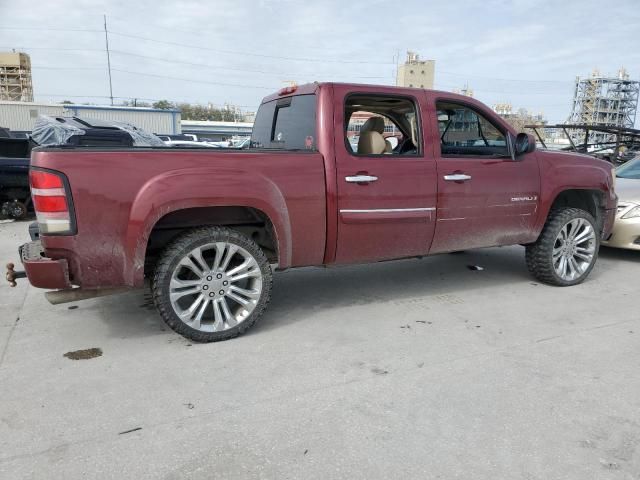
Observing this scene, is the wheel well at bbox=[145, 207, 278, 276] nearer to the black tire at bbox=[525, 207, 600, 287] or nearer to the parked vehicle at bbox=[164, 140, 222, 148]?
the parked vehicle at bbox=[164, 140, 222, 148]

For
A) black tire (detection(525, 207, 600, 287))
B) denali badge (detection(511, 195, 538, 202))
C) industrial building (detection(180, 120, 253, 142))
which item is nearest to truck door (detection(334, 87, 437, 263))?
denali badge (detection(511, 195, 538, 202))

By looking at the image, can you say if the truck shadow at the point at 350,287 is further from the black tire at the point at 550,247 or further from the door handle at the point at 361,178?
the door handle at the point at 361,178

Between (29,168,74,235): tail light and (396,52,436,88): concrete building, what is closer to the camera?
(29,168,74,235): tail light

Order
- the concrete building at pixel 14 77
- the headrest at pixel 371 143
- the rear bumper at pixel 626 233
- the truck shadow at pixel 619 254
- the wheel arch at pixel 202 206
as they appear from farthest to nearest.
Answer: the concrete building at pixel 14 77 < the truck shadow at pixel 619 254 < the rear bumper at pixel 626 233 < the headrest at pixel 371 143 < the wheel arch at pixel 202 206

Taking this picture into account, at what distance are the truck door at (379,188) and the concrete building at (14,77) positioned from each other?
70.7 m

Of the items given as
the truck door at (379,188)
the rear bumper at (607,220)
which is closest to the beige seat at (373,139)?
the truck door at (379,188)

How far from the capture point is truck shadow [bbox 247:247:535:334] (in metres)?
4.43

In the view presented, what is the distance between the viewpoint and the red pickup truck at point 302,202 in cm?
307

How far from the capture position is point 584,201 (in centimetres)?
534

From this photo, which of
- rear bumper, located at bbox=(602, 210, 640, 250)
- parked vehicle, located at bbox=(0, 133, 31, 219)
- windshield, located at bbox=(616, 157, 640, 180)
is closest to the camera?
rear bumper, located at bbox=(602, 210, 640, 250)

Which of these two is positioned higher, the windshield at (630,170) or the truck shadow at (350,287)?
the windshield at (630,170)

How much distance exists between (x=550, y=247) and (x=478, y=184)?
1.20m

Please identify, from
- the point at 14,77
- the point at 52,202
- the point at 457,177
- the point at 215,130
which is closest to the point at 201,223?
the point at 52,202

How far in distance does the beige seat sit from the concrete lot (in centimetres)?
138
